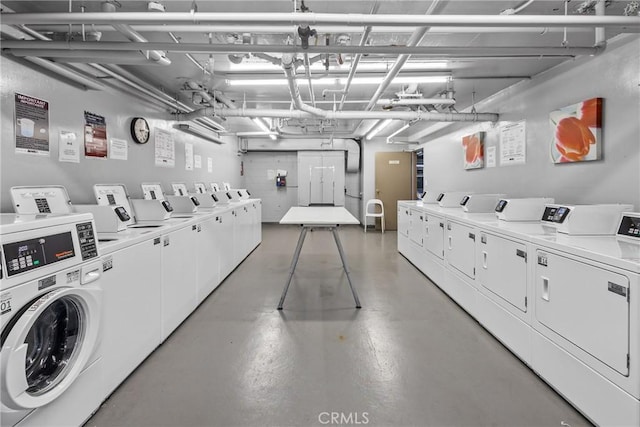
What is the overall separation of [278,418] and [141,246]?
134cm

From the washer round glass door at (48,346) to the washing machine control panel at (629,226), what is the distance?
308 centimetres

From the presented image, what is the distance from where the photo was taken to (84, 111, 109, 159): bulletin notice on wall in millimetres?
2742

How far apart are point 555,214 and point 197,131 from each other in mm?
4786

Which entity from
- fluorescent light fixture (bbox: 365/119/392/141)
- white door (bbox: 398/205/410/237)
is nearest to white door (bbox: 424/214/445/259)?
white door (bbox: 398/205/410/237)

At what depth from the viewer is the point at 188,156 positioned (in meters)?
4.78

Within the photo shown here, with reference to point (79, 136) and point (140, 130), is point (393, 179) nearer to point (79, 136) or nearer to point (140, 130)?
point (140, 130)

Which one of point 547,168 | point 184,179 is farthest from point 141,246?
point 547,168

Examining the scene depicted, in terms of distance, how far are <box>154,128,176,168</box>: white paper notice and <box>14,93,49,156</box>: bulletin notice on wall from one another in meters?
1.55

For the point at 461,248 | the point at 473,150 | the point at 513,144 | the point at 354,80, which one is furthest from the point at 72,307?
the point at 473,150

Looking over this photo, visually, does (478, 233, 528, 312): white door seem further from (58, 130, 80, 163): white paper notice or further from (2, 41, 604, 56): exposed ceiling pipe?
(58, 130, 80, 163): white paper notice

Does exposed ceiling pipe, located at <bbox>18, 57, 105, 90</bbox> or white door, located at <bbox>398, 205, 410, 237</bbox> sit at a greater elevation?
exposed ceiling pipe, located at <bbox>18, 57, 105, 90</bbox>

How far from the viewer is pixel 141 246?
193 centimetres

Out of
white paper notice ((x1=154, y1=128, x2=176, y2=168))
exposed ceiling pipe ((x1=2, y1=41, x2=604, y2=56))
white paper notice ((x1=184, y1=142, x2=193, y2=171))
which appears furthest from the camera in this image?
white paper notice ((x1=184, y1=142, x2=193, y2=171))

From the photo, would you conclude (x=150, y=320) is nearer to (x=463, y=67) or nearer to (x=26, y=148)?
(x=26, y=148)
